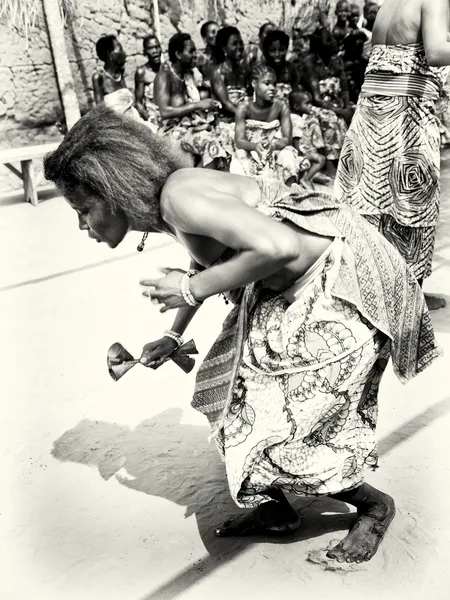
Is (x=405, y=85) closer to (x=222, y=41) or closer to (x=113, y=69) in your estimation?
(x=222, y=41)

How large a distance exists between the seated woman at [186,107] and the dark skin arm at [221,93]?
12.0 inches

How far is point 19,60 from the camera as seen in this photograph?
8.73m

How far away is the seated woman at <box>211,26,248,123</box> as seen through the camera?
793 centimetres

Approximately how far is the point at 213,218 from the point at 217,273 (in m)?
0.15

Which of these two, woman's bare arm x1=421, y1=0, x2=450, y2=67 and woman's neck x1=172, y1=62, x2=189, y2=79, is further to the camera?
woman's neck x1=172, y1=62, x2=189, y2=79

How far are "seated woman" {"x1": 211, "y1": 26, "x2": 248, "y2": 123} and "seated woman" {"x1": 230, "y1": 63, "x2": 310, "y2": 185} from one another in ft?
2.68

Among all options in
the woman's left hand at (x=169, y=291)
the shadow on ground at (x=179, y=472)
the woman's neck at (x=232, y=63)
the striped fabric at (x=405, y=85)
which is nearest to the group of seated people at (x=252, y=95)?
the woman's neck at (x=232, y=63)

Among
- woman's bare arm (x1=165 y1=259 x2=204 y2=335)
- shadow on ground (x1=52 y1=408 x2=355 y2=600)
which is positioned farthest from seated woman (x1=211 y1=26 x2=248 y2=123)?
woman's bare arm (x1=165 y1=259 x2=204 y2=335)

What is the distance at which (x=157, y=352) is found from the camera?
91.2 inches

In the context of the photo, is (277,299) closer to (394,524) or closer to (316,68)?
(394,524)

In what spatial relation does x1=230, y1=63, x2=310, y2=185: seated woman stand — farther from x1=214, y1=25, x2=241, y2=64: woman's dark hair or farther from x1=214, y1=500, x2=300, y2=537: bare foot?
x1=214, y1=500, x2=300, y2=537: bare foot

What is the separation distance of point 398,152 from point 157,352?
1.98m

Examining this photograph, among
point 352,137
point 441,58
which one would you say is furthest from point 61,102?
point 441,58

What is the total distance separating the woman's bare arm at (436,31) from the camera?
324cm
